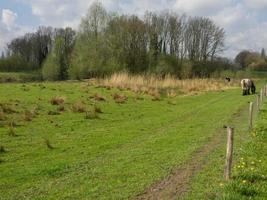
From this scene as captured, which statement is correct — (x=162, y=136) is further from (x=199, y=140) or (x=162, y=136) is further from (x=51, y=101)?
(x=51, y=101)

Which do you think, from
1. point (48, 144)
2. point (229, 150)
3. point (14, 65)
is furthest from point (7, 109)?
point (14, 65)

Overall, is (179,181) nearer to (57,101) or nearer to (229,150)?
(229,150)

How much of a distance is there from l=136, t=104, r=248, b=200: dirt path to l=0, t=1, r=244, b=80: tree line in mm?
53985

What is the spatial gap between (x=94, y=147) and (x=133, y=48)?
61.5m

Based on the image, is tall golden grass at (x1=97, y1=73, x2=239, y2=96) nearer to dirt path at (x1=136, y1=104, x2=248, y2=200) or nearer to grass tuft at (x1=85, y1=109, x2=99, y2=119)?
grass tuft at (x1=85, y1=109, x2=99, y2=119)

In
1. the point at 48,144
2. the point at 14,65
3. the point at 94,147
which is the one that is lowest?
the point at 94,147

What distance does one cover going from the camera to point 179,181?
1077 cm

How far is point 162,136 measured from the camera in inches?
717

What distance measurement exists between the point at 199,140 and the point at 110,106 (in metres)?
12.0

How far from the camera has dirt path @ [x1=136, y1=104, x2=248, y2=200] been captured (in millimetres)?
9586

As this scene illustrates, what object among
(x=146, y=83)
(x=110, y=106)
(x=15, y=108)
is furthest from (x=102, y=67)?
(x=15, y=108)

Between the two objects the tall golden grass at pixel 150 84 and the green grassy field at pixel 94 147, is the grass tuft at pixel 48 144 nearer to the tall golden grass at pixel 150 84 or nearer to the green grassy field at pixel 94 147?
the green grassy field at pixel 94 147

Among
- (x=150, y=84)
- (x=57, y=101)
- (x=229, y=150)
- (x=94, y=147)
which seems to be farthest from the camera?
(x=150, y=84)

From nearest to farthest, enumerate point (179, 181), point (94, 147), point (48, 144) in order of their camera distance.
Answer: point (179, 181)
point (48, 144)
point (94, 147)
